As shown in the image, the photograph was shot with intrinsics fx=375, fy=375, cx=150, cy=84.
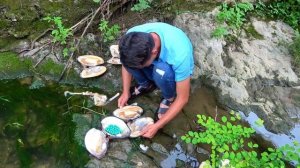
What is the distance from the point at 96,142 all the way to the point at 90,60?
102 cm

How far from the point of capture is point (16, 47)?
13.1 feet

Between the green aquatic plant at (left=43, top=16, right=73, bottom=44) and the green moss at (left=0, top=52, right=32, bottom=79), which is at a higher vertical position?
the green aquatic plant at (left=43, top=16, right=73, bottom=44)

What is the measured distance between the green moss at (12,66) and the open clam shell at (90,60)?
554 mm

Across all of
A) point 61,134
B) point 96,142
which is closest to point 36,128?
point 61,134

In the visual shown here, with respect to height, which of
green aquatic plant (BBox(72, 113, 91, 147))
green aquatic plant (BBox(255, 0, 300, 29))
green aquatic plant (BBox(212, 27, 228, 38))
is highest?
green aquatic plant (BBox(255, 0, 300, 29))

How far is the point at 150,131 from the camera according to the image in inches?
125

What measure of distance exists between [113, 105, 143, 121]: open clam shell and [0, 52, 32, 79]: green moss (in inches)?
43.4

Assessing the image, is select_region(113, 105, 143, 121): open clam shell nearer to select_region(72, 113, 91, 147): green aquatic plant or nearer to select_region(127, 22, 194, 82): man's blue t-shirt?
select_region(72, 113, 91, 147): green aquatic plant

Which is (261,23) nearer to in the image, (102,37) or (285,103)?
(285,103)

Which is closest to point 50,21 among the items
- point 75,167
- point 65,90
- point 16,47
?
point 16,47

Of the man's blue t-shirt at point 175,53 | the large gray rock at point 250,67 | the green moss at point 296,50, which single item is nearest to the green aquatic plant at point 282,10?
the large gray rock at point 250,67

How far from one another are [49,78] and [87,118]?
69 cm

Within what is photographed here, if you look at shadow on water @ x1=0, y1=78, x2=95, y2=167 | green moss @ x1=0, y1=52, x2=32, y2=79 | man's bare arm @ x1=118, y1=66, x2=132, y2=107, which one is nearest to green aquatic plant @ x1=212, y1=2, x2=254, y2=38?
man's bare arm @ x1=118, y1=66, x2=132, y2=107

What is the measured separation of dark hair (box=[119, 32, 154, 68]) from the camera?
8.34 feet
